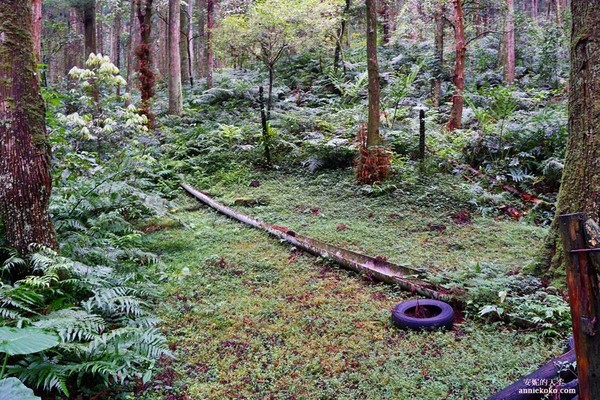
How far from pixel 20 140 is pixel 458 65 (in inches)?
409

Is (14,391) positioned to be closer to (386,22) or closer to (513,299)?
(513,299)

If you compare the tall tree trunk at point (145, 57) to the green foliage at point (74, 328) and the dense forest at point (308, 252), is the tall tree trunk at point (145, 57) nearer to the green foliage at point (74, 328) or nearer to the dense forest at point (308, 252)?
the dense forest at point (308, 252)

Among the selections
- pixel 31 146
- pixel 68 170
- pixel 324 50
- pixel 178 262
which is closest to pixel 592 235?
pixel 31 146

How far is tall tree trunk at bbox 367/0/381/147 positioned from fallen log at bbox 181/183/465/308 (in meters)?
3.10

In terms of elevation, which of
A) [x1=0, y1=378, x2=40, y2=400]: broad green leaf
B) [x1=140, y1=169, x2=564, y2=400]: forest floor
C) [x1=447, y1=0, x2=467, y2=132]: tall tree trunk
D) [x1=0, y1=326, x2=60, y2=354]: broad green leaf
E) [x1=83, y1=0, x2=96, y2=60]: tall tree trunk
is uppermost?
[x1=83, y1=0, x2=96, y2=60]: tall tree trunk

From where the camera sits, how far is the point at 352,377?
330cm

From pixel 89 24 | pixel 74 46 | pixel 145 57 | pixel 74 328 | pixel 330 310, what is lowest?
pixel 330 310

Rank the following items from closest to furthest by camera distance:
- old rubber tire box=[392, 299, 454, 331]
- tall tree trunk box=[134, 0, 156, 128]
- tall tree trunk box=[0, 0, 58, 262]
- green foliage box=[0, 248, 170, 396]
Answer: green foliage box=[0, 248, 170, 396], tall tree trunk box=[0, 0, 58, 262], old rubber tire box=[392, 299, 454, 331], tall tree trunk box=[134, 0, 156, 128]

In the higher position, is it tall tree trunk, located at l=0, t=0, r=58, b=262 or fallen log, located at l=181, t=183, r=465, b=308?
tall tree trunk, located at l=0, t=0, r=58, b=262

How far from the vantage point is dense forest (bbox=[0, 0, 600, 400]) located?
3.07 metres

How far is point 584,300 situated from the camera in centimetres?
216

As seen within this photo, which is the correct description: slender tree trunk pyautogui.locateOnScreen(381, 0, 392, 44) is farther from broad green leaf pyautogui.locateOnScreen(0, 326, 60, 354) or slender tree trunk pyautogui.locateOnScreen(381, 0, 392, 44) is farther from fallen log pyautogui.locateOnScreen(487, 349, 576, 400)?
broad green leaf pyautogui.locateOnScreen(0, 326, 60, 354)

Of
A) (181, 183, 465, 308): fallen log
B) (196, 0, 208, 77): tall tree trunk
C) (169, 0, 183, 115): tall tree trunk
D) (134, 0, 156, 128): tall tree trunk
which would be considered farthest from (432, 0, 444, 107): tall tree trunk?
(196, 0, 208, 77): tall tree trunk

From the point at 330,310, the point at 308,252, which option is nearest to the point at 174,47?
the point at 308,252
